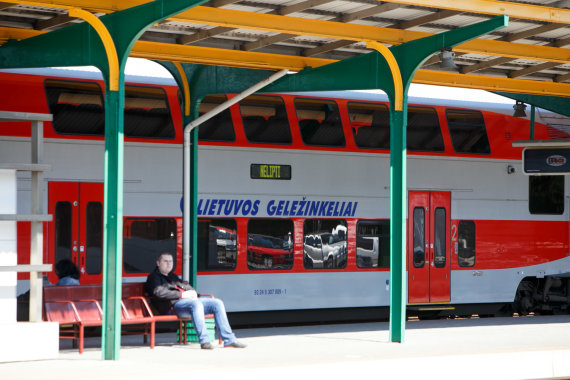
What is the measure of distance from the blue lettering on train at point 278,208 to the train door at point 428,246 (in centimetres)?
125

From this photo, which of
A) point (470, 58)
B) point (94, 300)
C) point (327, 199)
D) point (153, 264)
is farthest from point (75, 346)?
point (470, 58)

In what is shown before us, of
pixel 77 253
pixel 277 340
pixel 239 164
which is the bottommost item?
pixel 277 340

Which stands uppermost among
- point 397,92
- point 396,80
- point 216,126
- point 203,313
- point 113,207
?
point 396,80

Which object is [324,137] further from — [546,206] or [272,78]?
[546,206]

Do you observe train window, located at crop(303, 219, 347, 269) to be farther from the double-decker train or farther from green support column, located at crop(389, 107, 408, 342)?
green support column, located at crop(389, 107, 408, 342)

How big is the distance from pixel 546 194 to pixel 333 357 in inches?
341

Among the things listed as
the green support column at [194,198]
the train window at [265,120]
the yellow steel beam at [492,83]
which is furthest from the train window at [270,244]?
the yellow steel beam at [492,83]

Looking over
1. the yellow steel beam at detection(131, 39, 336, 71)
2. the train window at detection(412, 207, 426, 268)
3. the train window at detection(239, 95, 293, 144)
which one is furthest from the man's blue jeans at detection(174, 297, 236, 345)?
the train window at detection(412, 207, 426, 268)

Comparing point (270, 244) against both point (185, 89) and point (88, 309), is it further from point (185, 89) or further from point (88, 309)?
point (88, 309)

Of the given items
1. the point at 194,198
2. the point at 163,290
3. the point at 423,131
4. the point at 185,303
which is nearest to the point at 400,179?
the point at 185,303

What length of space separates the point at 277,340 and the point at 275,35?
3.76 m

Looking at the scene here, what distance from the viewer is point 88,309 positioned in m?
11.6

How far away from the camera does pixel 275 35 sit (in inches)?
495

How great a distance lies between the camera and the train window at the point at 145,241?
1415cm
